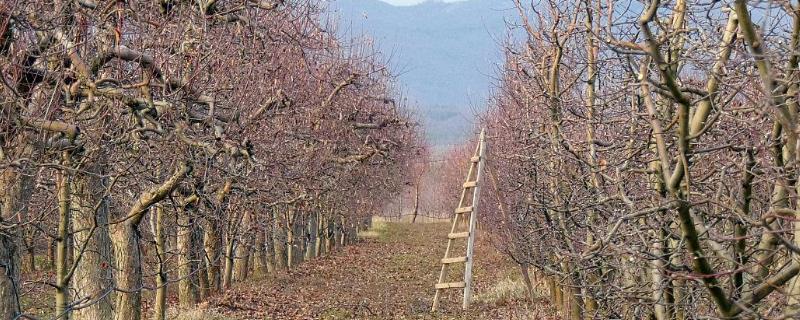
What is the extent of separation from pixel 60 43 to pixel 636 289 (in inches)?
166

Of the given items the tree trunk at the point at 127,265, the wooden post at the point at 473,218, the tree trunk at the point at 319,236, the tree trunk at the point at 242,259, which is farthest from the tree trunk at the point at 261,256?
the tree trunk at the point at 127,265

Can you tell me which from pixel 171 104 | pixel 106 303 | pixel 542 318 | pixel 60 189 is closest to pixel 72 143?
pixel 60 189

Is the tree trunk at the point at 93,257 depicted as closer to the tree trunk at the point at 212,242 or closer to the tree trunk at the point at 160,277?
the tree trunk at the point at 160,277

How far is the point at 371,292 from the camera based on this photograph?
19.8 m

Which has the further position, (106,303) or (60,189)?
(106,303)

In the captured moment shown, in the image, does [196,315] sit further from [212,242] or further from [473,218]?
[473,218]

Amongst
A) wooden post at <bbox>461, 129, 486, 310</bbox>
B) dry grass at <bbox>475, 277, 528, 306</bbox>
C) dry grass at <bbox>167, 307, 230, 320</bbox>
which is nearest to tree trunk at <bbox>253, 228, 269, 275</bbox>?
dry grass at <bbox>475, 277, 528, 306</bbox>

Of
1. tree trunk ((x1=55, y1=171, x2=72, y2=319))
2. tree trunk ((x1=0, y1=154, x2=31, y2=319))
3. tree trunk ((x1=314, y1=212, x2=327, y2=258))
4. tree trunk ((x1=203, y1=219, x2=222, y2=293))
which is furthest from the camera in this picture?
tree trunk ((x1=314, y1=212, x2=327, y2=258))

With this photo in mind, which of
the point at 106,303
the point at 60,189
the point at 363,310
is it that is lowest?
the point at 363,310

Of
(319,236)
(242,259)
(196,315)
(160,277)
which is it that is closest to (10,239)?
(160,277)

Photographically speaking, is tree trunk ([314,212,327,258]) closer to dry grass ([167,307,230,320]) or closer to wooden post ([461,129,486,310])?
wooden post ([461,129,486,310])

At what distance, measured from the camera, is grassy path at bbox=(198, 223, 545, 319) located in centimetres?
1538

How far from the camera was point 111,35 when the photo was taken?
7848mm

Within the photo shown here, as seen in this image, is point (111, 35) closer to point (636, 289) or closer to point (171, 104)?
point (171, 104)
